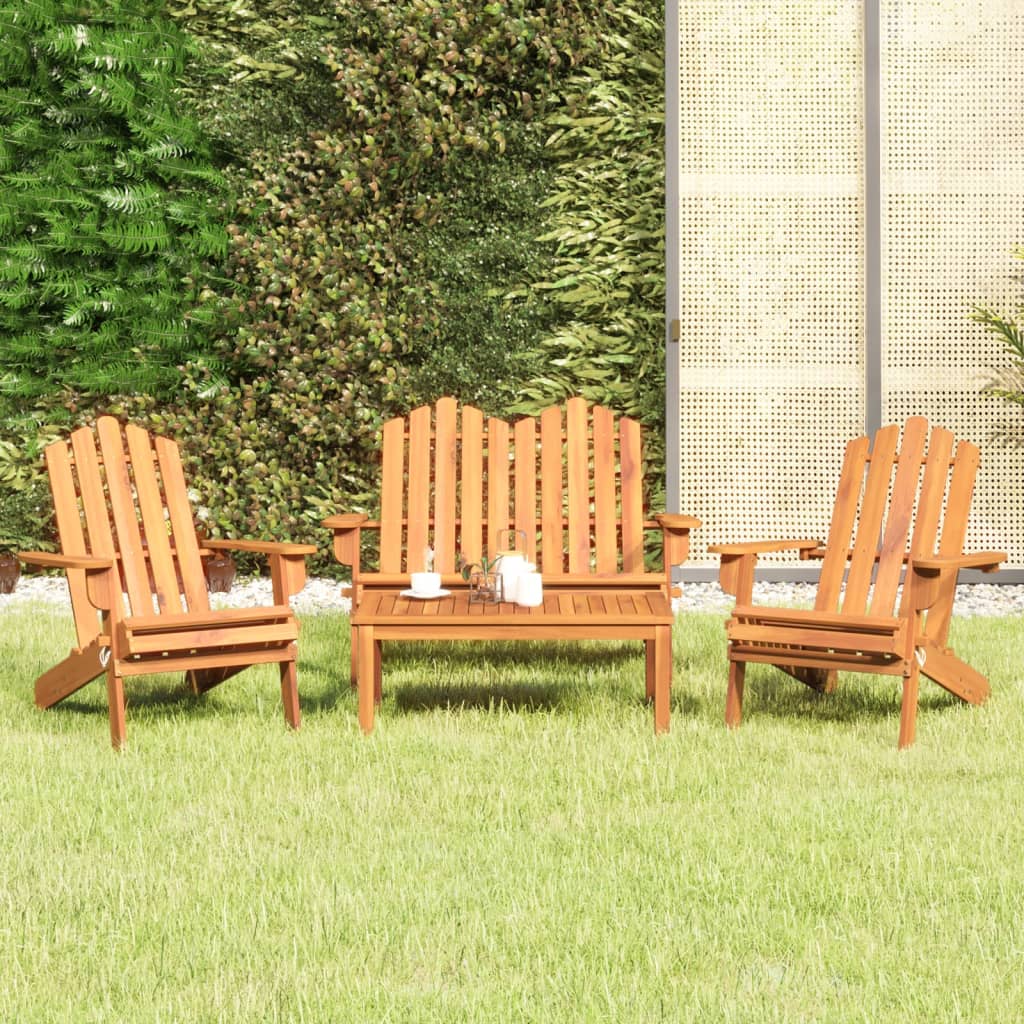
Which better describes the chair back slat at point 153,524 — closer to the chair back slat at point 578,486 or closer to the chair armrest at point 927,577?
the chair back slat at point 578,486

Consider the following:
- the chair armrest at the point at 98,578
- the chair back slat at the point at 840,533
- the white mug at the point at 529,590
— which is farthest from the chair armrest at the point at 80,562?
the chair back slat at the point at 840,533

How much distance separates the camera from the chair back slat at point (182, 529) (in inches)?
197

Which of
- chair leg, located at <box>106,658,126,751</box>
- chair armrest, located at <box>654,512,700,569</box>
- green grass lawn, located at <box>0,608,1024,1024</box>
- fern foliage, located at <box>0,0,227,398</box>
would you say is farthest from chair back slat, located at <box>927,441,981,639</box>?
fern foliage, located at <box>0,0,227,398</box>

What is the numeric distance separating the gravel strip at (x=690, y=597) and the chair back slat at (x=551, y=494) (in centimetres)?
161

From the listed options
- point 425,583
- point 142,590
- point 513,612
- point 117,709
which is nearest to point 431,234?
point 425,583

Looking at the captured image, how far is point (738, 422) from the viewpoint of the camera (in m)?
7.39

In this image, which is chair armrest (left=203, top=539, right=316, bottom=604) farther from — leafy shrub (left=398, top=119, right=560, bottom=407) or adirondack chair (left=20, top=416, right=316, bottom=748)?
→ leafy shrub (left=398, top=119, right=560, bottom=407)

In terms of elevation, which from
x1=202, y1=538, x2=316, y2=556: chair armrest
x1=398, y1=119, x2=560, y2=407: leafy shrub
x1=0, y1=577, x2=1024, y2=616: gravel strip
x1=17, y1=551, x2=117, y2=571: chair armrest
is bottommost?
x1=0, y1=577, x2=1024, y2=616: gravel strip

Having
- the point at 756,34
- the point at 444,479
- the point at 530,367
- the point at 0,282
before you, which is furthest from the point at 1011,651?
the point at 0,282

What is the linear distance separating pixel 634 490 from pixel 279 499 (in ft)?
9.03

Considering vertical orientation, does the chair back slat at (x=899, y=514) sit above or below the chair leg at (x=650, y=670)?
above

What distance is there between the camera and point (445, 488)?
538cm

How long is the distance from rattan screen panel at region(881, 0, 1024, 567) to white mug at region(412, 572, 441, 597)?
135 inches

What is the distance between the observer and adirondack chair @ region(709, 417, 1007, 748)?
171 inches
